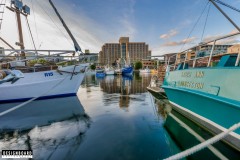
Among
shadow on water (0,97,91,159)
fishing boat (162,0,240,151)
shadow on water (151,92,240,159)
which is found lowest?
shadow on water (0,97,91,159)

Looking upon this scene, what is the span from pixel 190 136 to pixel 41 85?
35.2 ft

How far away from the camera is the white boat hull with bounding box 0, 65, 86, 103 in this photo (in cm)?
1121

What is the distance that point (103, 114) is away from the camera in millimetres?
7945

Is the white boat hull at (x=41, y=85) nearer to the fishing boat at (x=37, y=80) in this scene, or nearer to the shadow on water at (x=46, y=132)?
the fishing boat at (x=37, y=80)

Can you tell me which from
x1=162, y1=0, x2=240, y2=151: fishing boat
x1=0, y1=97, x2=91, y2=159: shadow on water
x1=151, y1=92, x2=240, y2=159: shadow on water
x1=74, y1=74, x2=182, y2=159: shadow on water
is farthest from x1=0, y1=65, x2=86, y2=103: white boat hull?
x1=162, y1=0, x2=240, y2=151: fishing boat

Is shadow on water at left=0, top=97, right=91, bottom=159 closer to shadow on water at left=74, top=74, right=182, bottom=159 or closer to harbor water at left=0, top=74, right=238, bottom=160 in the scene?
harbor water at left=0, top=74, right=238, bottom=160

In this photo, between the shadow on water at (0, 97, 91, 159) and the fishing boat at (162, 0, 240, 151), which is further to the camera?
the shadow on water at (0, 97, 91, 159)

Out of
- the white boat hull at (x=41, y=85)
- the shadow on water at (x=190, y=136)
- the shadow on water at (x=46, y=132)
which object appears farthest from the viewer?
the white boat hull at (x=41, y=85)

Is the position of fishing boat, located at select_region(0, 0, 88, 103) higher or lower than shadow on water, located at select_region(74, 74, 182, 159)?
higher

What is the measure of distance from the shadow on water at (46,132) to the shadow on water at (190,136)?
325 centimetres

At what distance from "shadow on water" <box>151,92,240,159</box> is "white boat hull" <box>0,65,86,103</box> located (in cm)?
805

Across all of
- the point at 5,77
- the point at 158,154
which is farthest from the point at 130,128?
the point at 5,77

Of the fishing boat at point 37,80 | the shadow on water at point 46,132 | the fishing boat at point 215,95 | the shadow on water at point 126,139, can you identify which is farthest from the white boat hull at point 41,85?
the fishing boat at point 215,95

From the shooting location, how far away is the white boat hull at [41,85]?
11.2m
